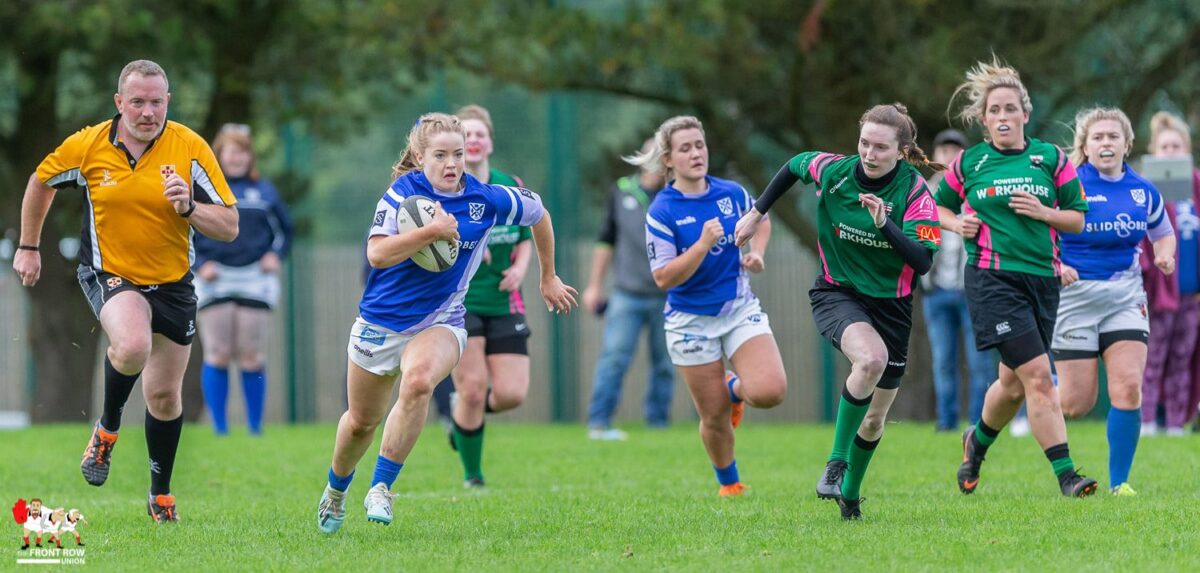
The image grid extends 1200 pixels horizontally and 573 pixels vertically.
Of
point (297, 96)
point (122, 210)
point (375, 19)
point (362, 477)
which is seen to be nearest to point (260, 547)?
point (122, 210)

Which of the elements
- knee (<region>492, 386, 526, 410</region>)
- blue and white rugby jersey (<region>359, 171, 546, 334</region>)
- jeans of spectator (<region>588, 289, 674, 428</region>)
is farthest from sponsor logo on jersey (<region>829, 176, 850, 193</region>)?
jeans of spectator (<region>588, 289, 674, 428</region>)

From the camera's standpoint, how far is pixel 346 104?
19.0 m

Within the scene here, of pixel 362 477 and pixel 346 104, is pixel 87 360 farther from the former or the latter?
pixel 362 477

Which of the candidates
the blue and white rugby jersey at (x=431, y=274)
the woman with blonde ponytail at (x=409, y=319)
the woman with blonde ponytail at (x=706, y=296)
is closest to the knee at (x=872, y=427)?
the woman with blonde ponytail at (x=706, y=296)

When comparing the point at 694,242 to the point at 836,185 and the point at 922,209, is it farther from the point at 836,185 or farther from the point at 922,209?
the point at 922,209

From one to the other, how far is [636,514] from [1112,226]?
3.10 m

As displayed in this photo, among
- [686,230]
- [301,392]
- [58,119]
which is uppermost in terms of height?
[58,119]

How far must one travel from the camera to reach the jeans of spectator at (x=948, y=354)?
43.9 feet

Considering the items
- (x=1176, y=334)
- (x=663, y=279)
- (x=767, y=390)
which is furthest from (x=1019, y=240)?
(x=1176, y=334)

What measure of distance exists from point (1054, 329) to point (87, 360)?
13324 millimetres

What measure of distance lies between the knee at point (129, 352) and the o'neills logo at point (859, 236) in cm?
318

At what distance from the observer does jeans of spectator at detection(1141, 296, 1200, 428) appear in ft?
43.3

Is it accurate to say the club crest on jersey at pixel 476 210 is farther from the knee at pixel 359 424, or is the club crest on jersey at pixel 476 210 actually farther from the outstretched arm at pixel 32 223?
the outstretched arm at pixel 32 223

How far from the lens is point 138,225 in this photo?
24.7ft
